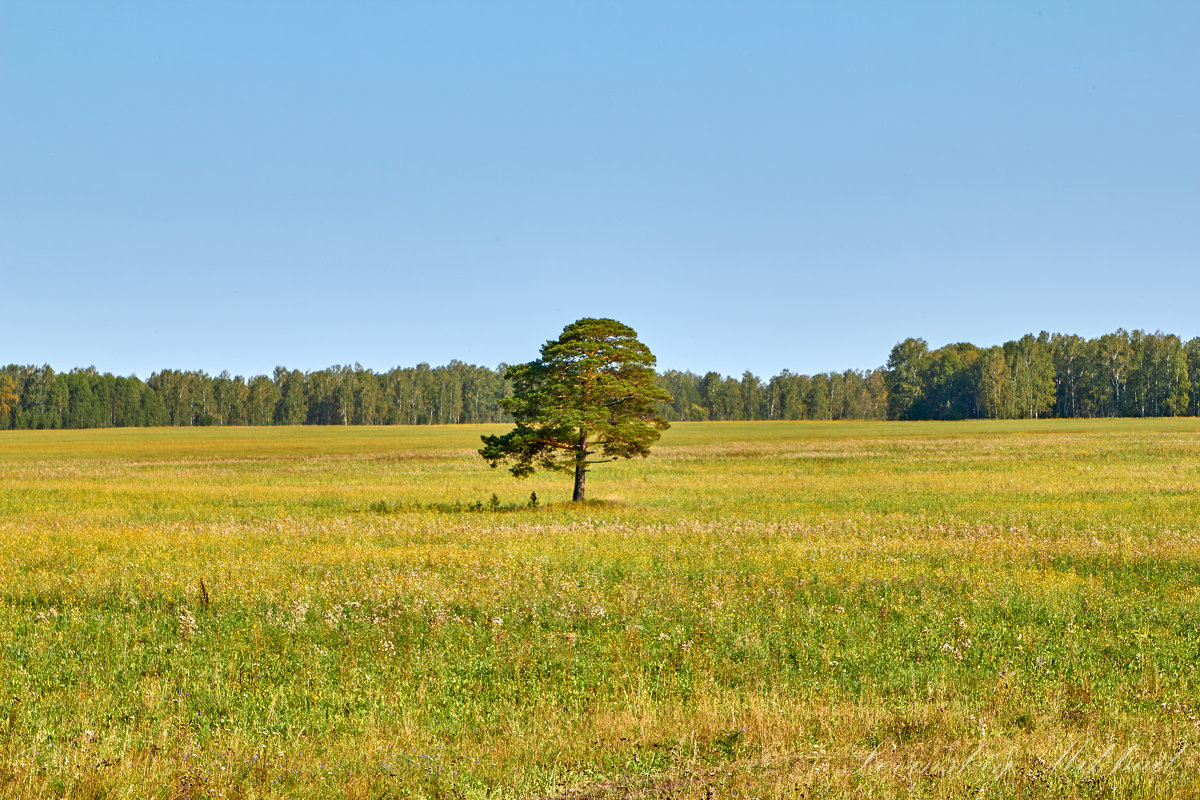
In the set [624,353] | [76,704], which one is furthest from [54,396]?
[76,704]

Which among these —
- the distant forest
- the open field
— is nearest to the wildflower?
the open field

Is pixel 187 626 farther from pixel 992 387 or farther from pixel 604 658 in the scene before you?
pixel 992 387

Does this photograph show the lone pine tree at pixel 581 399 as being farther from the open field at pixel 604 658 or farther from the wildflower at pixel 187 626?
the wildflower at pixel 187 626

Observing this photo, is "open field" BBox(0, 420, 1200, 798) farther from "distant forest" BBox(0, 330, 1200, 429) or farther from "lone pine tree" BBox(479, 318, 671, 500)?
"distant forest" BBox(0, 330, 1200, 429)

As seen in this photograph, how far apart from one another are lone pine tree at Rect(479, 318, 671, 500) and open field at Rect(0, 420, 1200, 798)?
19.2 feet

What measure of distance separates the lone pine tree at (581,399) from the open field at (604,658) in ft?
19.2

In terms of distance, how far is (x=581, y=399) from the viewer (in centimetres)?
2914

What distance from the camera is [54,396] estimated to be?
184m

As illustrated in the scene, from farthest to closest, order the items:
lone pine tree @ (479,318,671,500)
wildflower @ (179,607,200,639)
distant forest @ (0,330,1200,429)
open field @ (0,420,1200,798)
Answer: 1. distant forest @ (0,330,1200,429)
2. lone pine tree @ (479,318,671,500)
3. wildflower @ (179,607,200,639)
4. open field @ (0,420,1200,798)

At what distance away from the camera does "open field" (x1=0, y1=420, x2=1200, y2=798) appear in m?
6.71

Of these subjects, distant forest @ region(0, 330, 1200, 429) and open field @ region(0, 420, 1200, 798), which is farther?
distant forest @ region(0, 330, 1200, 429)

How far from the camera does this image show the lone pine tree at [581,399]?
2870 cm

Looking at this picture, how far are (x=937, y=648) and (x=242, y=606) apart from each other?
388 inches

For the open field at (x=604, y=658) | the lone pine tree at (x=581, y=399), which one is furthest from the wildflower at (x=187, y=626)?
the lone pine tree at (x=581, y=399)
